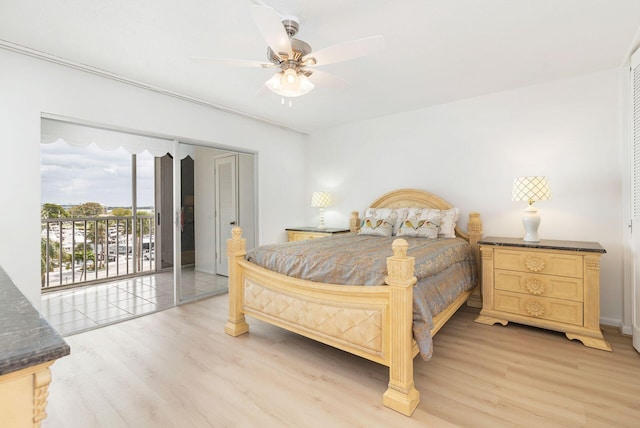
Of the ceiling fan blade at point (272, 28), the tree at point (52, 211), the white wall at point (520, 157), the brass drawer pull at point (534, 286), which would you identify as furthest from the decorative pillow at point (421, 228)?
the tree at point (52, 211)

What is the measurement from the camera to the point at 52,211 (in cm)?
447

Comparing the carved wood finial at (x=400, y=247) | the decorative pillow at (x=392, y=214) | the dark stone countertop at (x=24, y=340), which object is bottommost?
the dark stone countertop at (x=24, y=340)

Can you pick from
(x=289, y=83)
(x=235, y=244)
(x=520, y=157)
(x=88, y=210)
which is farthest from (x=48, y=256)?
(x=520, y=157)

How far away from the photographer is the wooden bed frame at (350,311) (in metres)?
1.77

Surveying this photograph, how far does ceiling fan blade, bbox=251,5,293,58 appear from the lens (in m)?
1.56

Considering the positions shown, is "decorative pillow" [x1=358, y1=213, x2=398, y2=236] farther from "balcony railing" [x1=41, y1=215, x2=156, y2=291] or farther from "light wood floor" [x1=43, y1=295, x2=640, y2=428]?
"balcony railing" [x1=41, y1=215, x2=156, y2=291]

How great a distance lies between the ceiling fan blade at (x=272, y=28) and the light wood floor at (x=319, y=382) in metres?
2.19

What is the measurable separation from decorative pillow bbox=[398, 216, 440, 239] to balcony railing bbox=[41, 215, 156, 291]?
4493 mm

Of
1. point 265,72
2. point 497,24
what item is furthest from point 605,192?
point 265,72

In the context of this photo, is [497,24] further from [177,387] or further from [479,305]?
[177,387]

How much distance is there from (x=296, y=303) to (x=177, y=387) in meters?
0.95

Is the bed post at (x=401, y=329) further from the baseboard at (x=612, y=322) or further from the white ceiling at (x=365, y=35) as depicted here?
the baseboard at (x=612, y=322)

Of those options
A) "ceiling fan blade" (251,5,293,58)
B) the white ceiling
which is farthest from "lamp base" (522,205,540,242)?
"ceiling fan blade" (251,5,293,58)

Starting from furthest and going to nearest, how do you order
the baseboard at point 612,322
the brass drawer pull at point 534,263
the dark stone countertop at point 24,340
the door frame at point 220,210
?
the door frame at point 220,210
the baseboard at point 612,322
the brass drawer pull at point 534,263
the dark stone countertop at point 24,340
